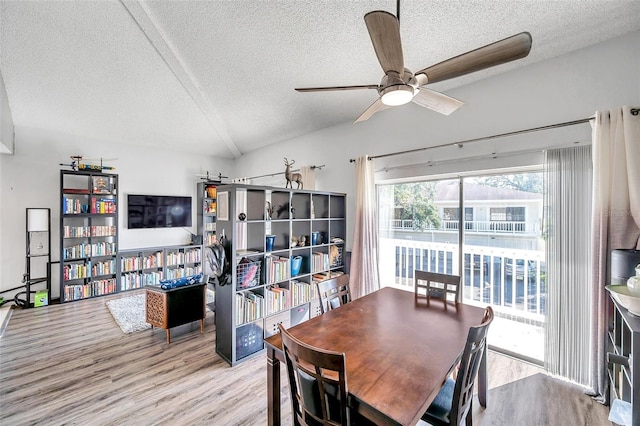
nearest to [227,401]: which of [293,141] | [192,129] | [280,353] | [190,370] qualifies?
[190,370]

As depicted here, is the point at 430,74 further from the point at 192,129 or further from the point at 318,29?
the point at 192,129

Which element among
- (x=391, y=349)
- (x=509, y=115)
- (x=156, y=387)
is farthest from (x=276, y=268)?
(x=509, y=115)

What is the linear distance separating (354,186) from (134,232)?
14.3 ft

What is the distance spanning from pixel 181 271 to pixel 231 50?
14.6ft

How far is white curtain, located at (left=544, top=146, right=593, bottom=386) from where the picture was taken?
2.21m

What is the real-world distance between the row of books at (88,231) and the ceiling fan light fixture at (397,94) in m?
5.32

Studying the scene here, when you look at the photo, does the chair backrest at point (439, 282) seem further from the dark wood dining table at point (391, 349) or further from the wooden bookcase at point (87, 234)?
the wooden bookcase at point (87, 234)

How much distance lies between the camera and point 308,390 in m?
1.21

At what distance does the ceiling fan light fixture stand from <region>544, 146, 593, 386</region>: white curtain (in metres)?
1.76

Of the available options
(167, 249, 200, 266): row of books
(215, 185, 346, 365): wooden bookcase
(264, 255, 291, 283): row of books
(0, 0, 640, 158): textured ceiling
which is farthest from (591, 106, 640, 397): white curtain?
(167, 249, 200, 266): row of books

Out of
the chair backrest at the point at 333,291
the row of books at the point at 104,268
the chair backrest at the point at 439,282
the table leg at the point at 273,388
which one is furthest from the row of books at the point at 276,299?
the row of books at the point at 104,268

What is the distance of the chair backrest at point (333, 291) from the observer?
226 centimetres

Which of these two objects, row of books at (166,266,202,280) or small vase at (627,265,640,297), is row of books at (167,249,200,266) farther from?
small vase at (627,265,640,297)

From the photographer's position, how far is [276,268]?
3.05m
